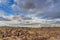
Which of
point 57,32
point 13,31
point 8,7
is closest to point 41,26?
point 57,32

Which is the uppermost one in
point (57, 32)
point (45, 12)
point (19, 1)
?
point (19, 1)

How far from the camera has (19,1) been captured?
136 inches

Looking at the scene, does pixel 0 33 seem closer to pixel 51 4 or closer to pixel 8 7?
pixel 8 7

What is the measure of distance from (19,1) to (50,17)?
2.48ft

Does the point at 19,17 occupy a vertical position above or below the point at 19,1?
below

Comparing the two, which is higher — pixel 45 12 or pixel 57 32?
pixel 45 12

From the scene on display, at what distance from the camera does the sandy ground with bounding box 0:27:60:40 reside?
11.0ft

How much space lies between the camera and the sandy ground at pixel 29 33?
3344 mm

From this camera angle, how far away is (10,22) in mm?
3414

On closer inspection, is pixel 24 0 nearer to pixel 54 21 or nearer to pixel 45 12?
pixel 45 12

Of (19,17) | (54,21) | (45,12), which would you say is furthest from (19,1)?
(54,21)

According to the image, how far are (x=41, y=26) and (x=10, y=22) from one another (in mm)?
671

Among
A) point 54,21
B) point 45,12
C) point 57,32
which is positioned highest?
point 45,12

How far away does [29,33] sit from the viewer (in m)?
3.38
